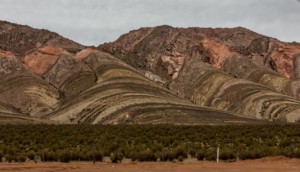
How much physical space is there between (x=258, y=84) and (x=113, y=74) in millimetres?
26269

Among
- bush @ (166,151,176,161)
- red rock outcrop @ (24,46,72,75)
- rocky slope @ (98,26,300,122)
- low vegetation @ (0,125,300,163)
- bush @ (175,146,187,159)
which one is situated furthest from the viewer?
red rock outcrop @ (24,46,72,75)

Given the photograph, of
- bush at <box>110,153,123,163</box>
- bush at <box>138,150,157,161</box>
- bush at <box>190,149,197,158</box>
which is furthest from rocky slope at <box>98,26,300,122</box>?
bush at <box>110,153,123,163</box>

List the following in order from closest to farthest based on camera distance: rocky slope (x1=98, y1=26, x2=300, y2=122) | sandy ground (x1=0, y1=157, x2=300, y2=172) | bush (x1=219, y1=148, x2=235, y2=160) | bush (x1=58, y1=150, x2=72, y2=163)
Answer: sandy ground (x1=0, y1=157, x2=300, y2=172), bush (x1=58, y1=150, x2=72, y2=163), bush (x1=219, y1=148, x2=235, y2=160), rocky slope (x1=98, y1=26, x2=300, y2=122)

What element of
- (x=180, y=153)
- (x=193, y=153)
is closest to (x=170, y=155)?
(x=180, y=153)

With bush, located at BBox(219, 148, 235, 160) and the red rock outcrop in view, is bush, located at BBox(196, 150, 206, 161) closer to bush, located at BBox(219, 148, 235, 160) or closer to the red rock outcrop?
bush, located at BBox(219, 148, 235, 160)

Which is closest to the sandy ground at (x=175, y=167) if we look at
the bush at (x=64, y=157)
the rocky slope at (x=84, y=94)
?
the bush at (x=64, y=157)

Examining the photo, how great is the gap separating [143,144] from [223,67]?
259 ft

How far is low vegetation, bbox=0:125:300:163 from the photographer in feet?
116

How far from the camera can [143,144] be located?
1757 inches

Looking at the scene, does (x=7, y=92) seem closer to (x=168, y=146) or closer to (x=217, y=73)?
(x=217, y=73)

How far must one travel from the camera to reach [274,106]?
91.9 m

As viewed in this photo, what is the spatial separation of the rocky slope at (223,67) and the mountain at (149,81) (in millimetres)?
184

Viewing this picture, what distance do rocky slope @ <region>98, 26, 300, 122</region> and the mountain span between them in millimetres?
184

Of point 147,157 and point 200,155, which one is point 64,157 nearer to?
point 147,157
